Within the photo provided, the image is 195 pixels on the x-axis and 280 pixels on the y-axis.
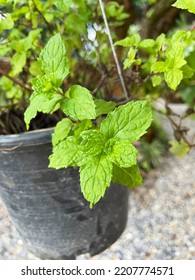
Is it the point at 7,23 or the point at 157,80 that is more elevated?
the point at 7,23

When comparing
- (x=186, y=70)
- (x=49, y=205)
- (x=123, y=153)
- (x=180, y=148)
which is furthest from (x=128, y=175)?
(x=180, y=148)

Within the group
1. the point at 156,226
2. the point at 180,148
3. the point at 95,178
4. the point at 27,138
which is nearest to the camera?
the point at 95,178

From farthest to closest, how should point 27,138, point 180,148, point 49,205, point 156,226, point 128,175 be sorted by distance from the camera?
point 156,226 → point 180,148 → point 49,205 → point 27,138 → point 128,175

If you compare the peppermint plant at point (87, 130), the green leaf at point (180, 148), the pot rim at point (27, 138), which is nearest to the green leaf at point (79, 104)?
the peppermint plant at point (87, 130)

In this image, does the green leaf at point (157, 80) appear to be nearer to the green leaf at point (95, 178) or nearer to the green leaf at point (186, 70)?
the green leaf at point (186, 70)

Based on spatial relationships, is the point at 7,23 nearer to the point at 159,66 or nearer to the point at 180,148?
the point at 159,66

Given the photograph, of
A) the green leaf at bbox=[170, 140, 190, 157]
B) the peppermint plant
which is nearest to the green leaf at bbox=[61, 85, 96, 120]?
the peppermint plant

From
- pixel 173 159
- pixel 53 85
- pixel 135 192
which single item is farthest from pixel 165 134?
pixel 53 85

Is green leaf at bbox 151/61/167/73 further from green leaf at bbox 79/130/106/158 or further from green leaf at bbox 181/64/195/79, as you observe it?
green leaf at bbox 79/130/106/158
